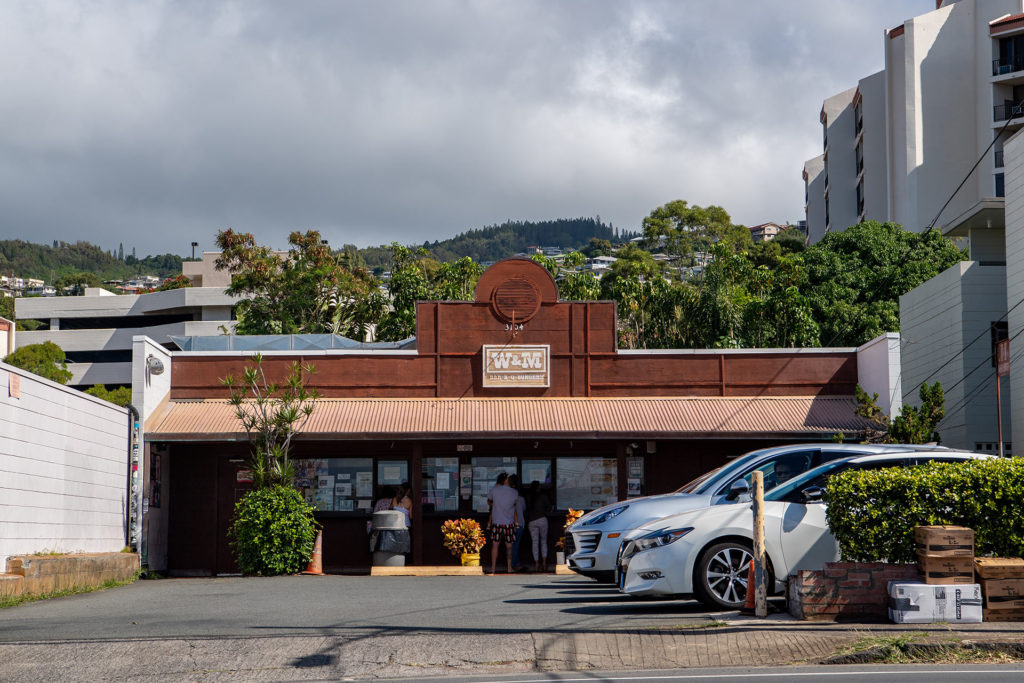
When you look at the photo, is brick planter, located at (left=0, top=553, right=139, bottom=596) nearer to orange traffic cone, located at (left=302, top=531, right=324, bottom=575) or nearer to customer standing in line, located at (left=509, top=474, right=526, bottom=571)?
orange traffic cone, located at (left=302, top=531, right=324, bottom=575)

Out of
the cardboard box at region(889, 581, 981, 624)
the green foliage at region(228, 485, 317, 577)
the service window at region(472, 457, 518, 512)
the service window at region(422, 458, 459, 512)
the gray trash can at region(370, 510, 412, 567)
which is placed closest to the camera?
the cardboard box at region(889, 581, 981, 624)

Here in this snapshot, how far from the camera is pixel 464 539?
21125 mm

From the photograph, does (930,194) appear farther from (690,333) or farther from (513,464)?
(513,464)

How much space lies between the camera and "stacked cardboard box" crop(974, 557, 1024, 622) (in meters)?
10.4

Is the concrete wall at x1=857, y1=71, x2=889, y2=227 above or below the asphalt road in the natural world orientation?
above

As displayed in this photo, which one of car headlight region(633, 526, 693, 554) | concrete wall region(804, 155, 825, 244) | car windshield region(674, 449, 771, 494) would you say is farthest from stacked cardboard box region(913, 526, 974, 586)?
concrete wall region(804, 155, 825, 244)

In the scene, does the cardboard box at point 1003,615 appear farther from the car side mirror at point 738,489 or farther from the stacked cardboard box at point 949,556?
the car side mirror at point 738,489

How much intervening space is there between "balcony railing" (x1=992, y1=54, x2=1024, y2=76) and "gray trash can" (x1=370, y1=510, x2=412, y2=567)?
4305 cm

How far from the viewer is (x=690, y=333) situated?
139ft

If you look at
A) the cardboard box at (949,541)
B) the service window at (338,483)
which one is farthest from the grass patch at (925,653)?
the service window at (338,483)

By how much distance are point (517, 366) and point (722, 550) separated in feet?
40.2

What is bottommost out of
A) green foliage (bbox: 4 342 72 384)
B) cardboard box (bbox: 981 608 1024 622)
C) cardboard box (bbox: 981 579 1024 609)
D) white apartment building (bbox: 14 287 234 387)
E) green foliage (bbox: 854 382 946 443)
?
cardboard box (bbox: 981 608 1024 622)

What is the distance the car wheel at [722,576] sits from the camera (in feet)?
37.9

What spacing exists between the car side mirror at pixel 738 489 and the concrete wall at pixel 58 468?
9.13 metres
